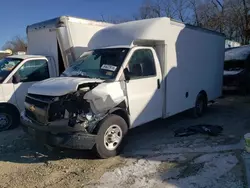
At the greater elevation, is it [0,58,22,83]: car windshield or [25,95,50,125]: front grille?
[0,58,22,83]: car windshield

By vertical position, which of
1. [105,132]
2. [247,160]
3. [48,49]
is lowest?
[247,160]

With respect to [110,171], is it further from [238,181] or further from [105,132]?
[238,181]

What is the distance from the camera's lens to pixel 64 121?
4.81 metres

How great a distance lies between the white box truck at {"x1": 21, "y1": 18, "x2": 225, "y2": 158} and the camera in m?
4.86

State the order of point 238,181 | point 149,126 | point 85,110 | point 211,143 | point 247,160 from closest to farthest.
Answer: point 238,181 → point 247,160 → point 85,110 → point 211,143 → point 149,126

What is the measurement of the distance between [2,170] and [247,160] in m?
4.20

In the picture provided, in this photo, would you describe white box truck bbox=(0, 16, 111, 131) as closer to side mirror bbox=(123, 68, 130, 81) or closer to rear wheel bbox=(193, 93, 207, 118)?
side mirror bbox=(123, 68, 130, 81)

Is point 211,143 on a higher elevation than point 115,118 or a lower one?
lower

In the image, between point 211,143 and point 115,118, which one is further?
point 211,143

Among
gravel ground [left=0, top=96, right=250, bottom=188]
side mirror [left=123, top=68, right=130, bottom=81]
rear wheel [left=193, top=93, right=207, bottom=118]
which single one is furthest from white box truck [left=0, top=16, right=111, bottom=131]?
rear wheel [left=193, top=93, right=207, bottom=118]

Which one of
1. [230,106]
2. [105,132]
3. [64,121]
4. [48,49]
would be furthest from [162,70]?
[230,106]

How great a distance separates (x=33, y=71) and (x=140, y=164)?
446cm

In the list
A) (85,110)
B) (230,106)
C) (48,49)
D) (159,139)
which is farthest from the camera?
(230,106)

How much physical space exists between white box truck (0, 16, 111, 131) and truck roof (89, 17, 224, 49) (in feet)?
4.13
